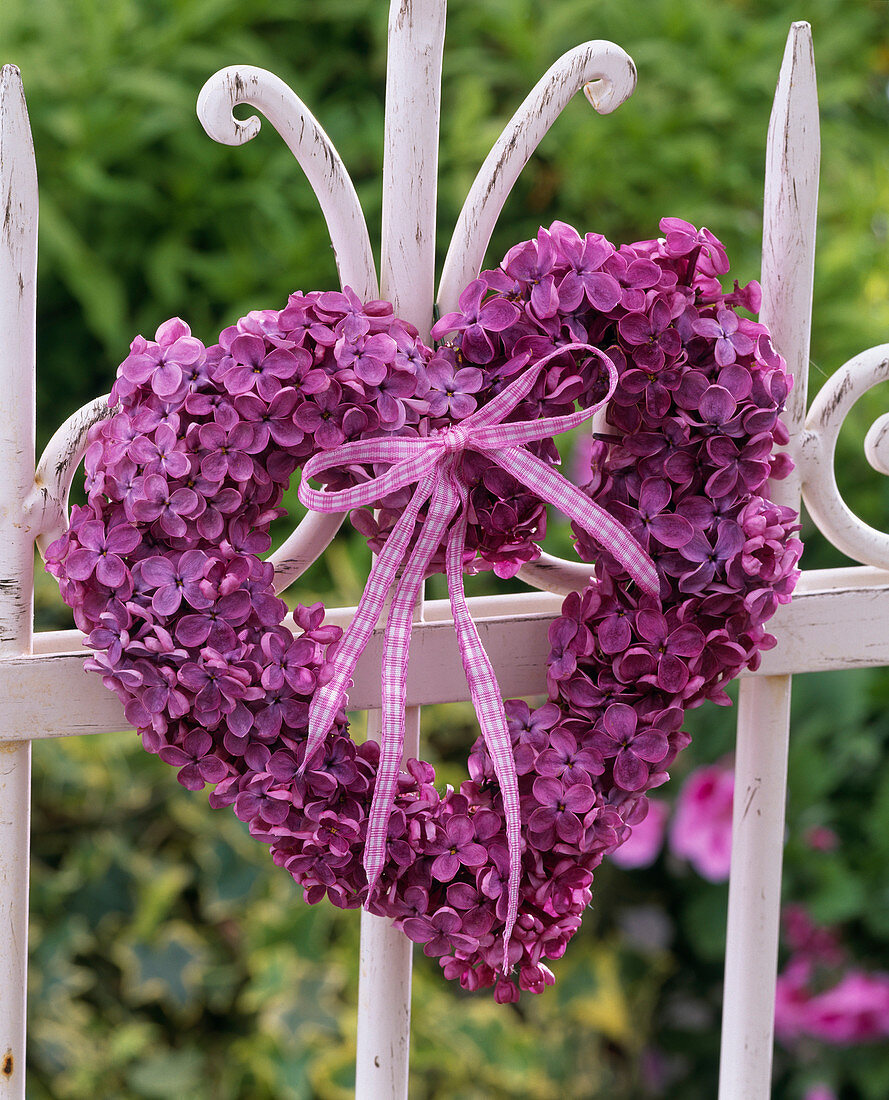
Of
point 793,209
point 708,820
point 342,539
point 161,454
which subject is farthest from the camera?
point 342,539

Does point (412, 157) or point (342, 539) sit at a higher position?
point (412, 157)

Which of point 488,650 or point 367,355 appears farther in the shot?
point 488,650

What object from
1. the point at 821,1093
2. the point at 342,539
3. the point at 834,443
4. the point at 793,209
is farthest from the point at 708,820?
the point at 793,209

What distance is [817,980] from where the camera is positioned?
1.56 m

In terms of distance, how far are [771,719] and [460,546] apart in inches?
12.7

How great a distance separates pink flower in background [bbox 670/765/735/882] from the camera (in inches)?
60.1

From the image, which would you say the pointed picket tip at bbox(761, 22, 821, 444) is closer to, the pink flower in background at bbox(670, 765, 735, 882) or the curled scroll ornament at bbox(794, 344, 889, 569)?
the curled scroll ornament at bbox(794, 344, 889, 569)

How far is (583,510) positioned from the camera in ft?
2.36

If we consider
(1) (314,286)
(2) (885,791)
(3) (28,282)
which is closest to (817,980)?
(2) (885,791)

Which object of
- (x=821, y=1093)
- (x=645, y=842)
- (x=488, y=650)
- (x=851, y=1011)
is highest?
(x=488, y=650)

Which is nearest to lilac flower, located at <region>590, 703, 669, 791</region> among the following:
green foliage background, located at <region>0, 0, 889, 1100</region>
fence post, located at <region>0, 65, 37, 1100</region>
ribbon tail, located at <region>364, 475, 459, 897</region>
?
ribbon tail, located at <region>364, 475, 459, 897</region>

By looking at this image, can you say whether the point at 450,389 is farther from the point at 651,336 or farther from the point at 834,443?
the point at 834,443

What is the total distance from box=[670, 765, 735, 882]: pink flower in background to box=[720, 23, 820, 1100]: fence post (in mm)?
556

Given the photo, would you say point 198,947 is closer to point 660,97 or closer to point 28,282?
point 28,282
